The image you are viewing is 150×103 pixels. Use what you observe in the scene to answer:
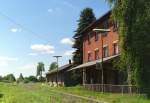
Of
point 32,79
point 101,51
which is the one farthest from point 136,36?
point 32,79

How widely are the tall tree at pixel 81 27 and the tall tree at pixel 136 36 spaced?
148ft

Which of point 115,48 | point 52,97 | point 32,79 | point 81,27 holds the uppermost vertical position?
point 81,27

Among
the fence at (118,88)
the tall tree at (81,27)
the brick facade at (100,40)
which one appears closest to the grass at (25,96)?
the fence at (118,88)

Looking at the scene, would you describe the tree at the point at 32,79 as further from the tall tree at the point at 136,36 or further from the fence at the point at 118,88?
the tall tree at the point at 136,36

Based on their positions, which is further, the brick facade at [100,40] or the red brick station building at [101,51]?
the brick facade at [100,40]

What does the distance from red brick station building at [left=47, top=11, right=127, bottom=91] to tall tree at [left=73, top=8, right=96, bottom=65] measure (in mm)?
10990

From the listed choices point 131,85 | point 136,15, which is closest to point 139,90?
point 131,85

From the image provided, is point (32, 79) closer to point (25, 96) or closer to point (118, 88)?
point (25, 96)

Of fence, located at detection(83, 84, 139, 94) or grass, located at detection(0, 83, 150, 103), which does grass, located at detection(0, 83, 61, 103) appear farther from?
fence, located at detection(83, 84, 139, 94)

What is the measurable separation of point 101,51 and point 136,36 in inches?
958

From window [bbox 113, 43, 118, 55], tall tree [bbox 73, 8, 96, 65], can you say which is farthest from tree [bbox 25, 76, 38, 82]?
window [bbox 113, 43, 118, 55]

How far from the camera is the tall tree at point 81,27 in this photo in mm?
75500

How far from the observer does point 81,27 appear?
76.7m

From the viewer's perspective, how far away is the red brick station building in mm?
45391
